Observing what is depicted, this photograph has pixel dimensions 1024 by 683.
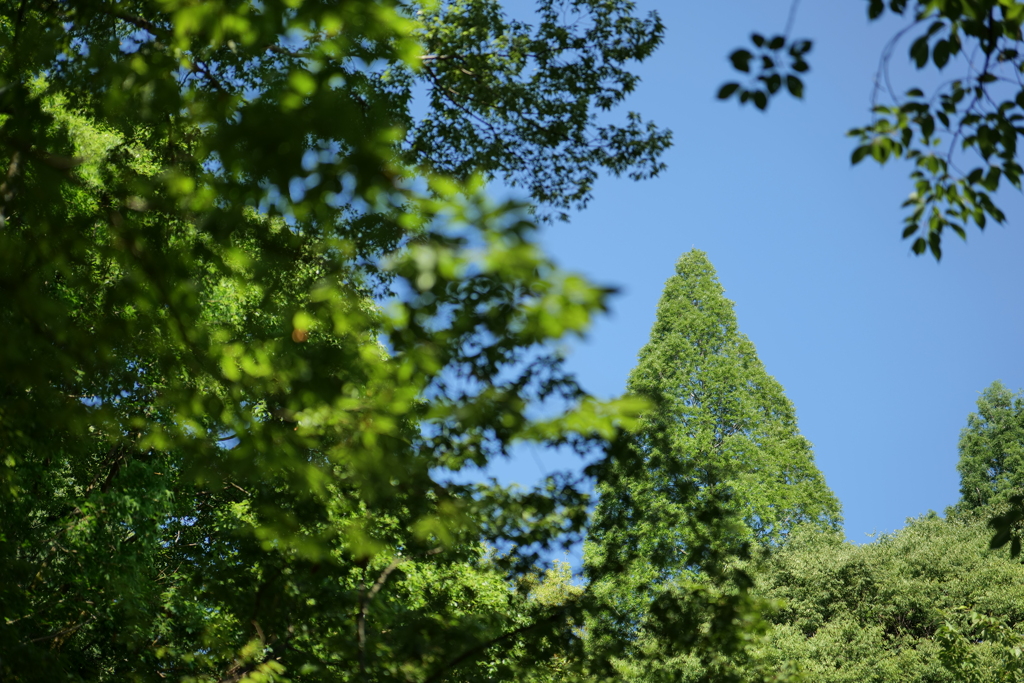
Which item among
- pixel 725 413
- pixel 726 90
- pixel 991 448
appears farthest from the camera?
pixel 991 448

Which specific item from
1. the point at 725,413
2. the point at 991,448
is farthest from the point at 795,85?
the point at 991,448

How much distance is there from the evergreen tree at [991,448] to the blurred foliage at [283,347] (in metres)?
30.6

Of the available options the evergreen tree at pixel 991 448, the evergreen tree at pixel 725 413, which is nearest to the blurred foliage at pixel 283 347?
the evergreen tree at pixel 725 413

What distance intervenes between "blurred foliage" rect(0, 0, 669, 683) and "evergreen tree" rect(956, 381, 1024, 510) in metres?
30.6

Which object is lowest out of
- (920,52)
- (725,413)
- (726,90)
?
(920,52)

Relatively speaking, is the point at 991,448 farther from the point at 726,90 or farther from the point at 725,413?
the point at 726,90

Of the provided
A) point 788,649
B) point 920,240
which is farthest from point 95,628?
point 788,649

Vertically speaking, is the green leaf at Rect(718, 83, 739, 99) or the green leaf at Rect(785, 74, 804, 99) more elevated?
the green leaf at Rect(718, 83, 739, 99)

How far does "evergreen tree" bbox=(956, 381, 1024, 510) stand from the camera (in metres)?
32.8

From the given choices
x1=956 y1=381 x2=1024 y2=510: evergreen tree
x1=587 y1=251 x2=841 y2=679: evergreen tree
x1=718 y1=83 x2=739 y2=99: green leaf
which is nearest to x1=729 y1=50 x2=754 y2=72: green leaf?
x1=718 y1=83 x2=739 y2=99: green leaf

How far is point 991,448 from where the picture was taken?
1332 inches

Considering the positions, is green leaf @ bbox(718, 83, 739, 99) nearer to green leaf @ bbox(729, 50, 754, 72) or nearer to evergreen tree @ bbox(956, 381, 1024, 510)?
green leaf @ bbox(729, 50, 754, 72)

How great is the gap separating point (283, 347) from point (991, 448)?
1477 inches

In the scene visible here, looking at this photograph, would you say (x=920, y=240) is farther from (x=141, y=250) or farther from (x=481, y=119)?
(x=481, y=119)
